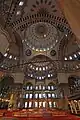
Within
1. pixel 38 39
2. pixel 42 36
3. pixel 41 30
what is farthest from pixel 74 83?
pixel 41 30

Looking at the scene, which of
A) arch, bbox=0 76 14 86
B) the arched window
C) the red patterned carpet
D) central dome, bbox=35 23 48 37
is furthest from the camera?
central dome, bbox=35 23 48 37

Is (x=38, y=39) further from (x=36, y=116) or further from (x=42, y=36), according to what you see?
(x=36, y=116)

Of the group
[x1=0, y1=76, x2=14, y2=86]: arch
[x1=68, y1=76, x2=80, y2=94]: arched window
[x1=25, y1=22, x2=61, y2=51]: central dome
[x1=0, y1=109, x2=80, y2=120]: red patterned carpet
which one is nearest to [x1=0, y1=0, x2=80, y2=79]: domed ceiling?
[x1=25, y1=22, x2=61, y2=51]: central dome

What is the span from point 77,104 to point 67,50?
54.0 feet

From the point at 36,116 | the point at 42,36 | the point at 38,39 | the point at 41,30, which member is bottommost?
the point at 36,116

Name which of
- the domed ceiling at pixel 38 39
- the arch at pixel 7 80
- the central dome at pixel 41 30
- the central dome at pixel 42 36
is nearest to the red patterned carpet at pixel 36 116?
the domed ceiling at pixel 38 39

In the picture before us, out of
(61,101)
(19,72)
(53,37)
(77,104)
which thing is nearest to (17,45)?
(19,72)

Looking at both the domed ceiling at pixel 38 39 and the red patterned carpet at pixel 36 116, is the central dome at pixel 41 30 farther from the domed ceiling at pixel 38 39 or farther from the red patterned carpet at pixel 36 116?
the red patterned carpet at pixel 36 116

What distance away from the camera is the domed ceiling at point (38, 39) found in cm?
1862

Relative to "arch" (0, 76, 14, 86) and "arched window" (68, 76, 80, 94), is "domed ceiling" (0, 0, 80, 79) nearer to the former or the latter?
"arch" (0, 76, 14, 86)

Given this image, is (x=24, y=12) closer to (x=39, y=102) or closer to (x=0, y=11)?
(x=0, y=11)

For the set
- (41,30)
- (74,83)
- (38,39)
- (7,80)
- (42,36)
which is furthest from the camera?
(38,39)

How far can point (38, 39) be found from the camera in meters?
26.4

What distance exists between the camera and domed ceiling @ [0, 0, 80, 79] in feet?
61.1
